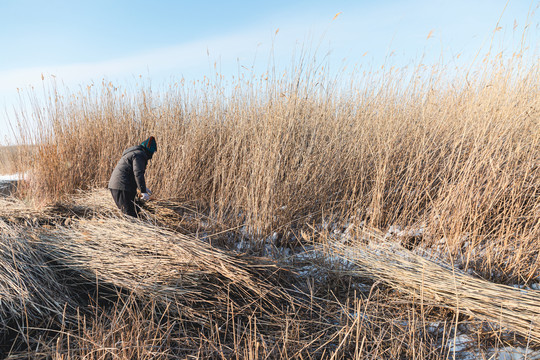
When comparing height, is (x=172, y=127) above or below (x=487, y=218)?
above

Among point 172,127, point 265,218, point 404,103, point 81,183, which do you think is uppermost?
point 404,103

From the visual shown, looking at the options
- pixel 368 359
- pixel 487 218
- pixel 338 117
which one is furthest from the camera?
pixel 338 117

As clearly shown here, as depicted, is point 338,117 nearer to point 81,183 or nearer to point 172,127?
point 172,127

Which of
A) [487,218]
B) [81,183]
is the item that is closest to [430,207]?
[487,218]

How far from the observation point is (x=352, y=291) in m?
2.07

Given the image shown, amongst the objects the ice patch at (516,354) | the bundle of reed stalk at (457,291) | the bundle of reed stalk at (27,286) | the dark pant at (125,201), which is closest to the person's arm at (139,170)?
the dark pant at (125,201)

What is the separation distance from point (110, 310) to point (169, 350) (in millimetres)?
575

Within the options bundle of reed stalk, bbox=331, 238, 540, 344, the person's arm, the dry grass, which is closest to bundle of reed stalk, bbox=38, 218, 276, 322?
the dry grass

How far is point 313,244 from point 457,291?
116 cm

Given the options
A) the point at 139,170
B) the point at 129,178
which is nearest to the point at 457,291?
the point at 139,170

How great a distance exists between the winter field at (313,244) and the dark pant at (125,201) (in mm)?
127

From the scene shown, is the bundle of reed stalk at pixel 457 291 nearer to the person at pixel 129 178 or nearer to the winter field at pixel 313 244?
the winter field at pixel 313 244

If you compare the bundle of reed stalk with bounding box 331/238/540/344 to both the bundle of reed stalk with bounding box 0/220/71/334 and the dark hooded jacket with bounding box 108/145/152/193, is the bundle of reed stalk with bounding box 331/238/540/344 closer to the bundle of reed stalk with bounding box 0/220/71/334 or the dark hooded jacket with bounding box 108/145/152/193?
the bundle of reed stalk with bounding box 0/220/71/334

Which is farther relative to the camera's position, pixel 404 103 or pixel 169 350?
pixel 404 103
